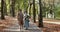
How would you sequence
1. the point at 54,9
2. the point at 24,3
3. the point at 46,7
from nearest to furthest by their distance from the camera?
the point at 24,3 → the point at 54,9 → the point at 46,7

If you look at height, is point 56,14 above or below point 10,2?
below

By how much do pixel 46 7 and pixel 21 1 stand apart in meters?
13.4

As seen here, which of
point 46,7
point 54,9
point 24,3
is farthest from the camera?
point 46,7

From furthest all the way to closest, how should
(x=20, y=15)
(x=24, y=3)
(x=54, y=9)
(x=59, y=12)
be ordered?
(x=54, y=9), (x=59, y=12), (x=24, y=3), (x=20, y=15)

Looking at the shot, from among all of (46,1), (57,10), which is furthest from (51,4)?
(57,10)

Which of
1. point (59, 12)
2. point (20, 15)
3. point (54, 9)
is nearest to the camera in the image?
point (20, 15)

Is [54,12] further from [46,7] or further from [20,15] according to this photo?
[20,15]

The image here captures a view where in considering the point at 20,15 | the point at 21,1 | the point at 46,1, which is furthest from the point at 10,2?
the point at 20,15

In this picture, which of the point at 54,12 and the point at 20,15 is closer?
the point at 20,15

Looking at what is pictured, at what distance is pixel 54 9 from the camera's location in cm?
5203

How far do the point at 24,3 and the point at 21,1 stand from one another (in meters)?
0.89

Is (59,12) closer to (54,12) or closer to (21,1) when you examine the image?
(54,12)

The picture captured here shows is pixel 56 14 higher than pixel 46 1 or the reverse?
the reverse

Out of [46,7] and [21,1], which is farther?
[46,7]
